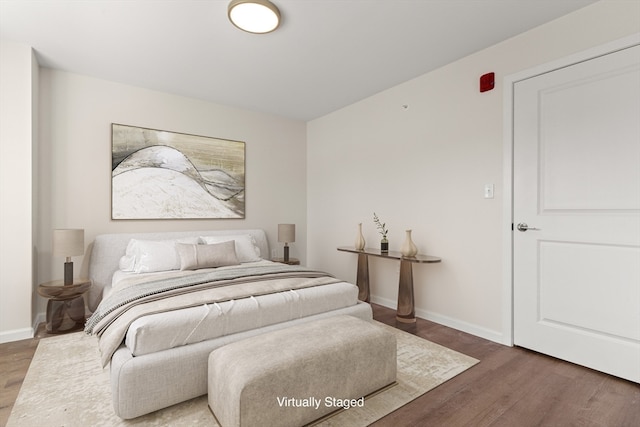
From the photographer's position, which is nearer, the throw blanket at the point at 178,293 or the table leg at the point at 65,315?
the throw blanket at the point at 178,293

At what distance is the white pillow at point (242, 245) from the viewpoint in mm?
3588

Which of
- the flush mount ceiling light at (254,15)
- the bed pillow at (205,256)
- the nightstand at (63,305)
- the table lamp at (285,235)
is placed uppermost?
the flush mount ceiling light at (254,15)

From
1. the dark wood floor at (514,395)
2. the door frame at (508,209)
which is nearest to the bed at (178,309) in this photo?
the dark wood floor at (514,395)

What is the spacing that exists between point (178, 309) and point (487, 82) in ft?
10.1

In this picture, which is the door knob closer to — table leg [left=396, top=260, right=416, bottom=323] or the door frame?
the door frame

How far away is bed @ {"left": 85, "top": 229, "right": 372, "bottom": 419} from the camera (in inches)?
65.0

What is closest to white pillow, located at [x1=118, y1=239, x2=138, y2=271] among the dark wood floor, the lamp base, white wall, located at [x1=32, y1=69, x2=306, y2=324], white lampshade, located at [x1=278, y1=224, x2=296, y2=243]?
white wall, located at [x1=32, y1=69, x2=306, y2=324]

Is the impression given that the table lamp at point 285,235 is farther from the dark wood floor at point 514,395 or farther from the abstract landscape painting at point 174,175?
the dark wood floor at point 514,395

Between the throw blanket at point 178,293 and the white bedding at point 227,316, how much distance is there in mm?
66

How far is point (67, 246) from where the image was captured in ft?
9.23

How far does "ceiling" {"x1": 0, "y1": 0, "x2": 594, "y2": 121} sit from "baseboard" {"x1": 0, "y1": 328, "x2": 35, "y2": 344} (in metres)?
2.54

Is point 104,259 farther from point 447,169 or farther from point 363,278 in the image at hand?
point 447,169

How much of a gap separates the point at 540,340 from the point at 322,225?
298cm

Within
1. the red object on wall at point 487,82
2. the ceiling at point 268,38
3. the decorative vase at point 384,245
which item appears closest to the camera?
the ceiling at point 268,38
